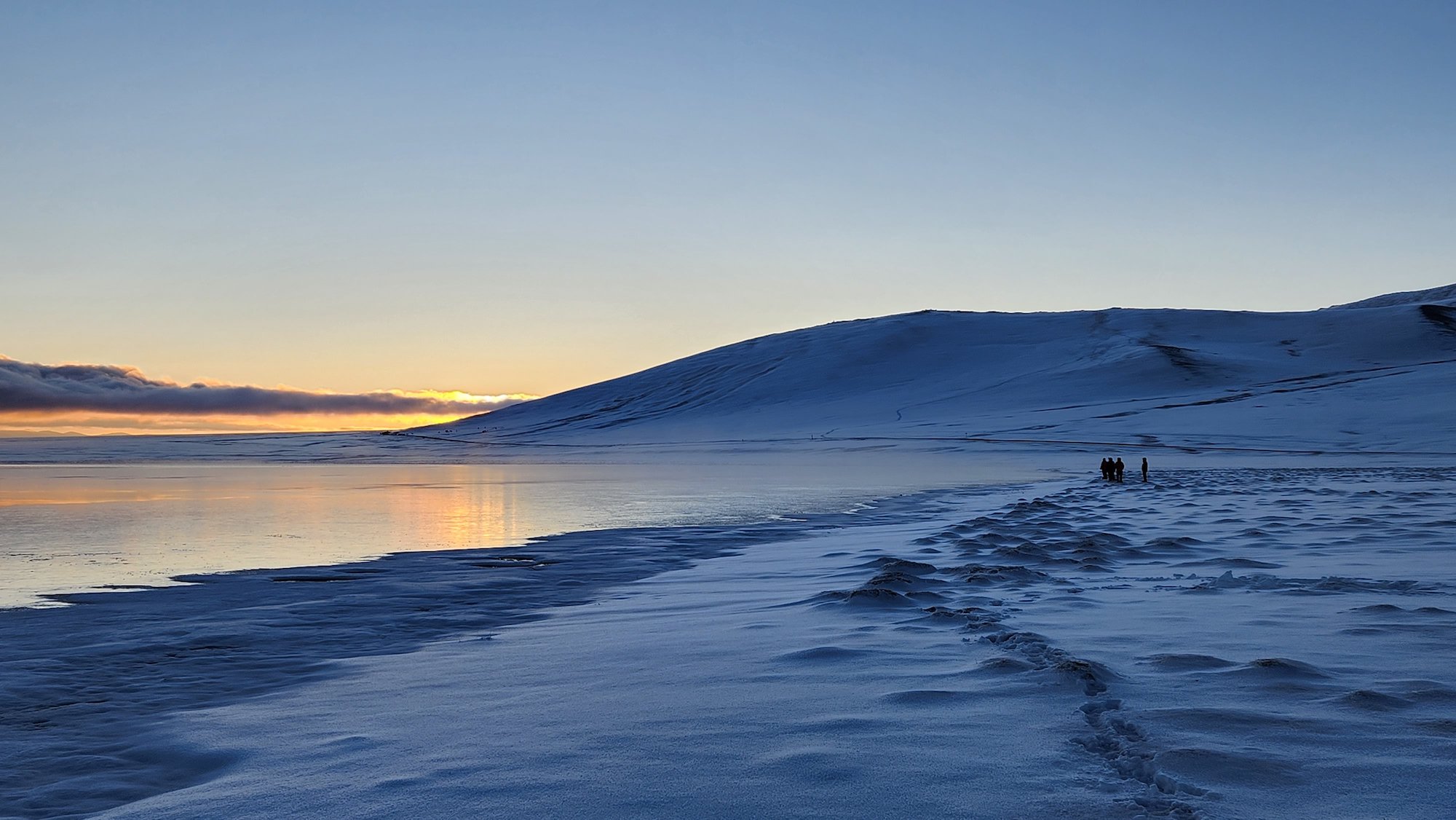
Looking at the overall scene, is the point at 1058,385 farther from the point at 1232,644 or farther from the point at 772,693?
the point at 772,693

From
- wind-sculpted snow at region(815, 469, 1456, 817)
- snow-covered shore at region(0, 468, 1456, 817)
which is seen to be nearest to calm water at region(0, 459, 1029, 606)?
snow-covered shore at region(0, 468, 1456, 817)

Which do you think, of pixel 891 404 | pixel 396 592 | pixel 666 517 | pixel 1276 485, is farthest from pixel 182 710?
pixel 891 404

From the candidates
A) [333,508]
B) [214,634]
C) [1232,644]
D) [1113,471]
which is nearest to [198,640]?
[214,634]

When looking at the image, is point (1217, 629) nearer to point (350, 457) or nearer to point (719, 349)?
point (350, 457)

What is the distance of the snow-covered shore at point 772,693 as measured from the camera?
434 cm

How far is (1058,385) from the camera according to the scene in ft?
343

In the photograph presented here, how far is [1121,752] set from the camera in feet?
15.2

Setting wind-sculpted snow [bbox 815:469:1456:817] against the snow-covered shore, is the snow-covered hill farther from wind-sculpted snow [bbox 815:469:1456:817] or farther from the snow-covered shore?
the snow-covered shore

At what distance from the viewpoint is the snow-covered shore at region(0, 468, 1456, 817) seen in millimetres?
4336

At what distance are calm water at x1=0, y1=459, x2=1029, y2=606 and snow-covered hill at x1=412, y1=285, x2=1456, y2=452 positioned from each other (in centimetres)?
3522

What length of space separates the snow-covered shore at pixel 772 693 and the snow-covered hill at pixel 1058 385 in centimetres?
5353

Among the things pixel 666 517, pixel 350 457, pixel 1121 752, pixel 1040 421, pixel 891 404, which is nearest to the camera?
pixel 1121 752

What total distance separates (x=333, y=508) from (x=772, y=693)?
19.3 m

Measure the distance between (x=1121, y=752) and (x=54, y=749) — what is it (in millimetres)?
5079
